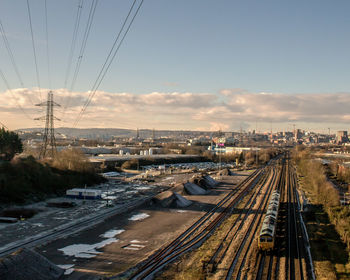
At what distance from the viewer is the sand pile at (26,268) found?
14.4 m

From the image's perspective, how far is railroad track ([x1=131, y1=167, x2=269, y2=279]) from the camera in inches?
706

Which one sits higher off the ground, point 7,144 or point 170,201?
point 7,144

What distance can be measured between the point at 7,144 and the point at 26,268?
46910mm

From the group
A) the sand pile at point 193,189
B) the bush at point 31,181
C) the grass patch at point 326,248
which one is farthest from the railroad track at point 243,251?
the bush at point 31,181

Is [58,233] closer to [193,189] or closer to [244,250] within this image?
[244,250]

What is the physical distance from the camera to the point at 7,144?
56.3 meters

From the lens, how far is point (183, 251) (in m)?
20.8

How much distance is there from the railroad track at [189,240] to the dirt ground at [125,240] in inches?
28.8

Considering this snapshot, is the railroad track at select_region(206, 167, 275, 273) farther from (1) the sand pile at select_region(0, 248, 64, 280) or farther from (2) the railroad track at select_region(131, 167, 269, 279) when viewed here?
(1) the sand pile at select_region(0, 248, 64, 280)

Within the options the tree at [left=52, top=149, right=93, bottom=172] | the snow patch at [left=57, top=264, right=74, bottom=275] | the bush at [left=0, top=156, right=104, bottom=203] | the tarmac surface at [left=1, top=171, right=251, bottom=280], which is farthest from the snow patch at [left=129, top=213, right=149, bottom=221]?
the tree at [left=52, top=149, right=93, bottom=172]

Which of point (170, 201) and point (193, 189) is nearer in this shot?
point (170, 201)

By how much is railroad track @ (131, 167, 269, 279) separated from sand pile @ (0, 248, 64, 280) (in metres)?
4.09

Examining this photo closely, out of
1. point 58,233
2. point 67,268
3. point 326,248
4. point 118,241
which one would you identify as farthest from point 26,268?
point 326,248

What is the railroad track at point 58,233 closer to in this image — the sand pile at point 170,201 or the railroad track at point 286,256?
the sand pile at point 170,201
